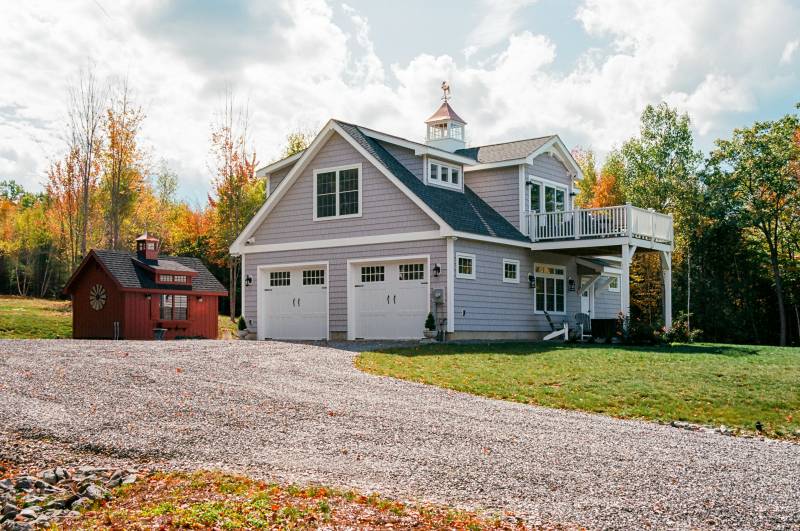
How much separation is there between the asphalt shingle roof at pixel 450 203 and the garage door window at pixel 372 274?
2546 millimetres

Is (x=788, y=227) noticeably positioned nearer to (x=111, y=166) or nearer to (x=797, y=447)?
(x=797, y=447)

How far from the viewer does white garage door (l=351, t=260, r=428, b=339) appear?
883 inches

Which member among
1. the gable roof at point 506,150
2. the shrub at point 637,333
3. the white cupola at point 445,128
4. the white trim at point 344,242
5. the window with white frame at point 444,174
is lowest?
the shrub at point 637,333

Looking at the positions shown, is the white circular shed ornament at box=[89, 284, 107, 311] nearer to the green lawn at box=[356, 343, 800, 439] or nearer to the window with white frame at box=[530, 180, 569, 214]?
the green lawn at box=[356, 343, 800, 439]

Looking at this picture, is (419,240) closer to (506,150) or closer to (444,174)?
(444,174)

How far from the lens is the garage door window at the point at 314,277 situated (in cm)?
2447

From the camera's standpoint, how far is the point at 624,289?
23.2 metres

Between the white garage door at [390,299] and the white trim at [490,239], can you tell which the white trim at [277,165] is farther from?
the white trim at [490,239]

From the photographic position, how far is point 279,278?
83.7 ft

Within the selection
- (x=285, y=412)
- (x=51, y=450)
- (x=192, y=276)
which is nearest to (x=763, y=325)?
(x=192, y=276)

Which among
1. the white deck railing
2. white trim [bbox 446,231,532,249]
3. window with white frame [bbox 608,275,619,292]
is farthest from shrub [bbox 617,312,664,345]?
window with white frame [bbox 608,275,619,292]

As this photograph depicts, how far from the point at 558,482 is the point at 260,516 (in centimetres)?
286

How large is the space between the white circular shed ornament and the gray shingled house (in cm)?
489

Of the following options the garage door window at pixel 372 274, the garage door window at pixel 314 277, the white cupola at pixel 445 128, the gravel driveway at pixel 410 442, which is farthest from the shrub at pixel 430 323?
the white cupola at pixel 445 128
